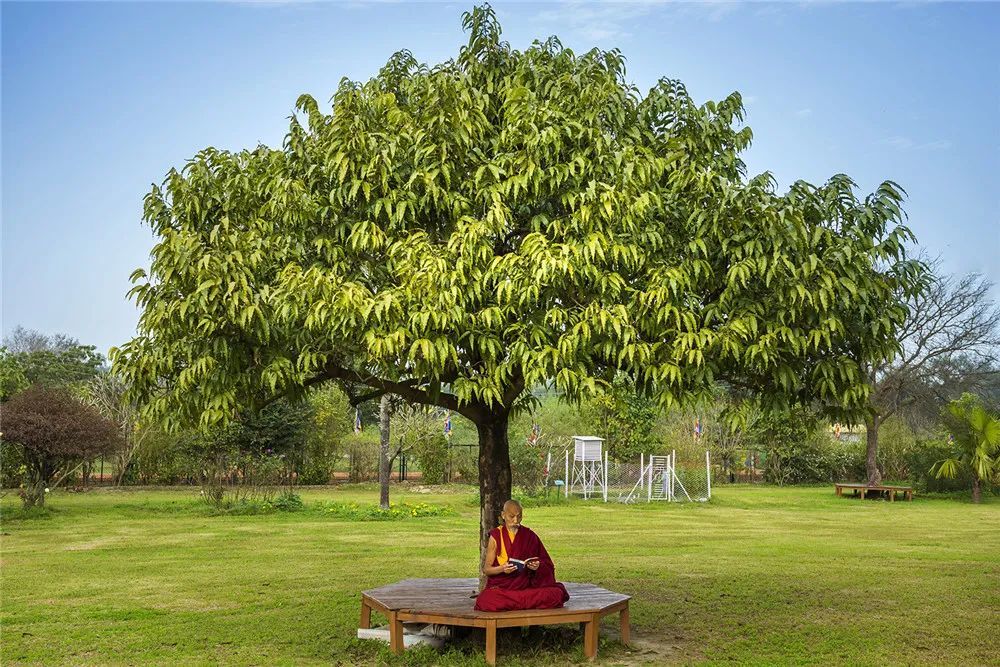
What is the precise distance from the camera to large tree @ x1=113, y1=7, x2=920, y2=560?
755 centimetres

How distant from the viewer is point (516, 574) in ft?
27.1

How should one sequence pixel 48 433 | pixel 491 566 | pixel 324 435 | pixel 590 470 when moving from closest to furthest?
pixel 491 566
pixel 48 433
pixel 590 470
pixel 324 435

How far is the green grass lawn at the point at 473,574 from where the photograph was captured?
8.97 m

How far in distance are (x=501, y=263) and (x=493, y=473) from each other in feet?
9.86

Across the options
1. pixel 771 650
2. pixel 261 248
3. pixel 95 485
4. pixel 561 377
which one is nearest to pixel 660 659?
pixel 771 650

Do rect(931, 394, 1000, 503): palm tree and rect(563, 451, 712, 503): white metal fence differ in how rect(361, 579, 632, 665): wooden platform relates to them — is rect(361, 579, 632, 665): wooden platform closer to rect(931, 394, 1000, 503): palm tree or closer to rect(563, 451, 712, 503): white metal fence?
rect(563, 451, 712, 503): white metal fence

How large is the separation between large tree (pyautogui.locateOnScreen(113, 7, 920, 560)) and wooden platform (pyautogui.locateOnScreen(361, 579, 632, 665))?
1750mm

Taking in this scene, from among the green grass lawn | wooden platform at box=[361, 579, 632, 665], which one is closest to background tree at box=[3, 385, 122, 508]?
the green grass lawn

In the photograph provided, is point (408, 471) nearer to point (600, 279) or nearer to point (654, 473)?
point (654, 473)

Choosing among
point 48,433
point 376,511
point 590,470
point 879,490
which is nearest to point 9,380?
point 48,433

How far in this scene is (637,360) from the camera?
25.2ft

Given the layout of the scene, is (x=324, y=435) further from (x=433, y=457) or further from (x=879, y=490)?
(x=879, y=490)

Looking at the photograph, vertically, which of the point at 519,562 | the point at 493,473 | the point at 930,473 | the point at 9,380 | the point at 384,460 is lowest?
the point at 519,562

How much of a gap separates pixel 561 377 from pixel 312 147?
327 centimetres
